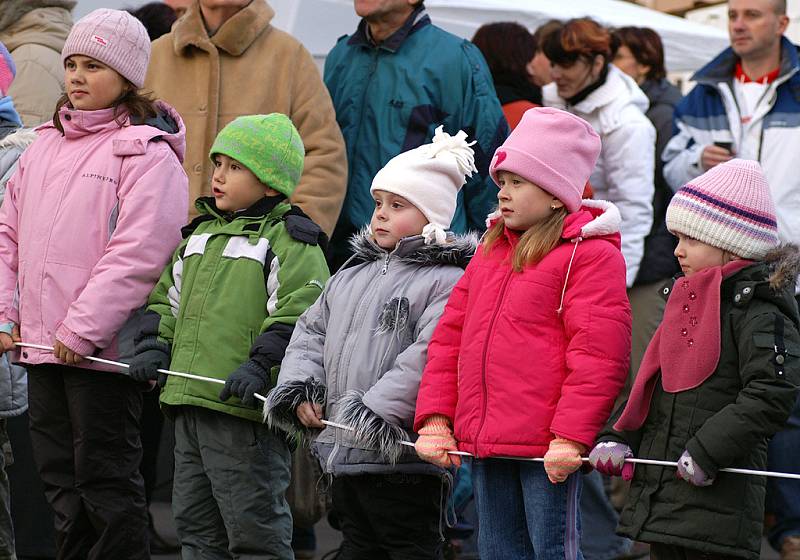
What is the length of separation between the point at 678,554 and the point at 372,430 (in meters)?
1.00

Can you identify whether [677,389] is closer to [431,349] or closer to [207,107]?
[431,349]

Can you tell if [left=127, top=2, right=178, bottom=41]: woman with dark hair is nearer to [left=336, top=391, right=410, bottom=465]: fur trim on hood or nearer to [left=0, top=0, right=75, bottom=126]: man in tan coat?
[left=0, top=0, right=75, bottom=126]: man in tan coat

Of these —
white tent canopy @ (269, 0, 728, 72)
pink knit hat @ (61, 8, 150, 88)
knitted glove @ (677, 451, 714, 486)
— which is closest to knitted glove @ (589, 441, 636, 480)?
knitted glove @ (677, 451, 714, 486)

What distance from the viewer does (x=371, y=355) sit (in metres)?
4.71

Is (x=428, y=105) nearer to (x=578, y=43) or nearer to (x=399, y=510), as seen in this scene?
(x=578, y=43)

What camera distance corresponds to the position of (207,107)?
626 cm

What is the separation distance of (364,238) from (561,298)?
90cm

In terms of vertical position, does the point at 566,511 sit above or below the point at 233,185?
below

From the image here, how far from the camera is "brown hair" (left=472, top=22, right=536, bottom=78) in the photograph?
7461 millimetres

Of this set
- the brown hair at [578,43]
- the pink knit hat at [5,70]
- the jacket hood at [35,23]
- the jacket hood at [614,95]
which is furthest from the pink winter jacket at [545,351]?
the jacket hood at [35,23]

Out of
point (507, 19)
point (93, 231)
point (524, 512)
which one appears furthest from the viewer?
point (507, 19)

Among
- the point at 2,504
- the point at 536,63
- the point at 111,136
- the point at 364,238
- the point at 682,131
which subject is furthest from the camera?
the point at 536,63

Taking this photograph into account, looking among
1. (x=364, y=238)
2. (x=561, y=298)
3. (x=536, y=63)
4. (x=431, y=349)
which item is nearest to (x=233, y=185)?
(x=364, y=238)

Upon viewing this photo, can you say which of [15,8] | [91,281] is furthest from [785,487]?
[15,8]
